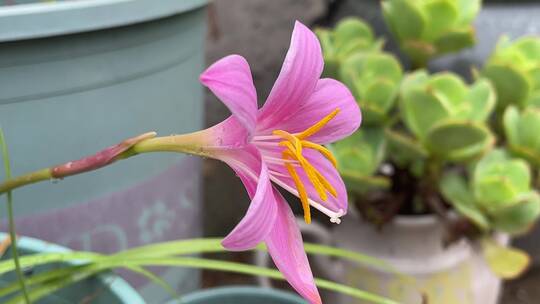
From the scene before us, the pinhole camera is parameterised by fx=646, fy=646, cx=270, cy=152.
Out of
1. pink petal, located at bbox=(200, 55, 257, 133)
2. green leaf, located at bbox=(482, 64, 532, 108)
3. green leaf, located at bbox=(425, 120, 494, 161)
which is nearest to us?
pink petal, located at bbox=(200, 55, 257, 133)

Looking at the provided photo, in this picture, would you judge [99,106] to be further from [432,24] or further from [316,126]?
[432,24]

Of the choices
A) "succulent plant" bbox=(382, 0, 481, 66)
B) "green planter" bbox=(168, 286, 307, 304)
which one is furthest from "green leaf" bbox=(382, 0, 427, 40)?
"green planter" bbox=(168, 286, 307, 304)

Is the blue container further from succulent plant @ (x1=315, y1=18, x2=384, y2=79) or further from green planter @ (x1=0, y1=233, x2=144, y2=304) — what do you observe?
succulent plant @ (x1=315, y1=18, x2=384, y2=79)

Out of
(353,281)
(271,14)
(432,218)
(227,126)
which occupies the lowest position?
(353,281)

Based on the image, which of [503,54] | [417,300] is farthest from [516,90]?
[417,300]

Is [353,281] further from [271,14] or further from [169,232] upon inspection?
[271,14]

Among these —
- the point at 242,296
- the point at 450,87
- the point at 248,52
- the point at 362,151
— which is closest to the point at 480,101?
the point at 450,87

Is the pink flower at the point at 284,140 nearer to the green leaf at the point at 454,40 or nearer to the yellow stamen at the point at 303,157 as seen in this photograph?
the yellow stamen at the point at 303,157
